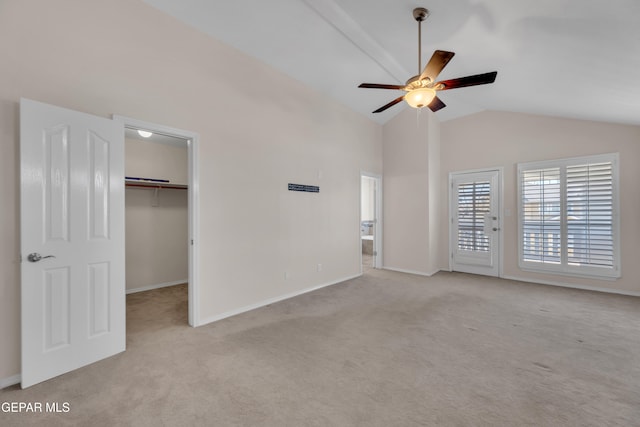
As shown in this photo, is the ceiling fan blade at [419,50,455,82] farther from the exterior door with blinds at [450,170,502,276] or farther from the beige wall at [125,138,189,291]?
the beige wall at [125,138,189,291]

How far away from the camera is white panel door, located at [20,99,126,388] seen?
206cm

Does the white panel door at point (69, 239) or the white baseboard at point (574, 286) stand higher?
the white panel door at point (69, 239)

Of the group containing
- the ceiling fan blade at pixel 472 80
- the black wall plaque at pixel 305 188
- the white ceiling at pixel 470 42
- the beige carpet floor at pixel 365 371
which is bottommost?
the beige carpet floor at pixel 365 371

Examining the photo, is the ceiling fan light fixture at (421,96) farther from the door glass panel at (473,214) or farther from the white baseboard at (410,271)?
the white baseboard at (410,271)

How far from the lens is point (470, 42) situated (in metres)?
2.88

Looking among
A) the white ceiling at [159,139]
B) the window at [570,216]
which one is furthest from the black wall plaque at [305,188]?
the window at [570,216]

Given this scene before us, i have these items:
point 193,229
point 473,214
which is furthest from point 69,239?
point 473,214

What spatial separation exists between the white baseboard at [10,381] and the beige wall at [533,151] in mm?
6477

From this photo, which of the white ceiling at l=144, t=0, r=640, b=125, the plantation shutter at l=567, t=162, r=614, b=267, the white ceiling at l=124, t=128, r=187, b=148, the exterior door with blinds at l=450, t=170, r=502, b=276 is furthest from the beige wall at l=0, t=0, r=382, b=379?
the plantation shutter at l=567, t=162, r=614, b=267

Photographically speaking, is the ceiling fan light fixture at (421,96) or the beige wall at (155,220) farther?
the beige wall at (155,220)

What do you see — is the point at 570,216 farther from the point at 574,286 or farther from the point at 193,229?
the point at 193,229

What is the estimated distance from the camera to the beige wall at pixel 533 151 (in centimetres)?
424

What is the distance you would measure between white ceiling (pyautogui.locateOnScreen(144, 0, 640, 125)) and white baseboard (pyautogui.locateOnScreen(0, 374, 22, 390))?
3.51m

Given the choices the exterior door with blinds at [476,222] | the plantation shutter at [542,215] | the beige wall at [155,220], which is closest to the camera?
the beige wall at [155,220]
